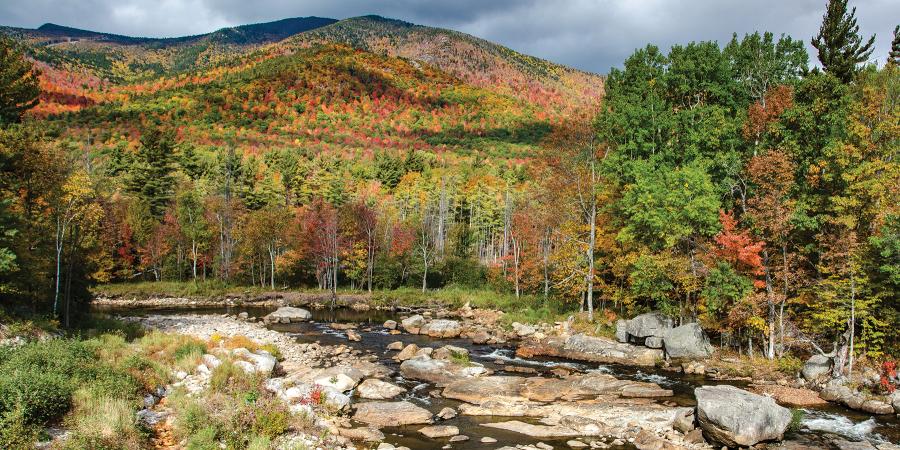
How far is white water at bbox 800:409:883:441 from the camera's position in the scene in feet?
47.9

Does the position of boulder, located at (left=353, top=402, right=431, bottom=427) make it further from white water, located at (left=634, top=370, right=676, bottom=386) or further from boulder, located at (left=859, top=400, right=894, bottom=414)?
boulder, located at (left=859, top=400, right=894, bottom=414)

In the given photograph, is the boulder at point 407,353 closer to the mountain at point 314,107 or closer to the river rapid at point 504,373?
the river rapid at point 504,373

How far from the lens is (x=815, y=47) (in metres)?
32.9

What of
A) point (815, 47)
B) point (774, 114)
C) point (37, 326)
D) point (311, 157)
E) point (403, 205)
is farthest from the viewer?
point (311, 157)

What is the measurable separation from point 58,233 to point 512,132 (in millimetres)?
120640

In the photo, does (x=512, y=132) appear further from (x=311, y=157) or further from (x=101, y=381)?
(x=101, y=381)

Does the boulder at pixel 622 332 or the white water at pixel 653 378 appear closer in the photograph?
the white water at pixel 653 378

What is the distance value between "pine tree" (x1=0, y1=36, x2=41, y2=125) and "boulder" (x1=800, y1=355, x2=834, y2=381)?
127 ft

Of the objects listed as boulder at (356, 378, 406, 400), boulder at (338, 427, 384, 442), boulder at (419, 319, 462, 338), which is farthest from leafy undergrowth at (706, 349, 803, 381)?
boulder at (338, 427, 384, 442)

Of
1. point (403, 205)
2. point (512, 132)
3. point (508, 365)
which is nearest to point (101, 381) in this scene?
point (508, 365)

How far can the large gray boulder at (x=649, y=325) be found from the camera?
26.6m

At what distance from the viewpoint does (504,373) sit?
2227 cm

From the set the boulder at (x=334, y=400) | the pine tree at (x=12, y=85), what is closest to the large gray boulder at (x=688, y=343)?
the boulder at (x=334, y=400)

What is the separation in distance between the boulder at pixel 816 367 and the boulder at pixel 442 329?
749 inches
